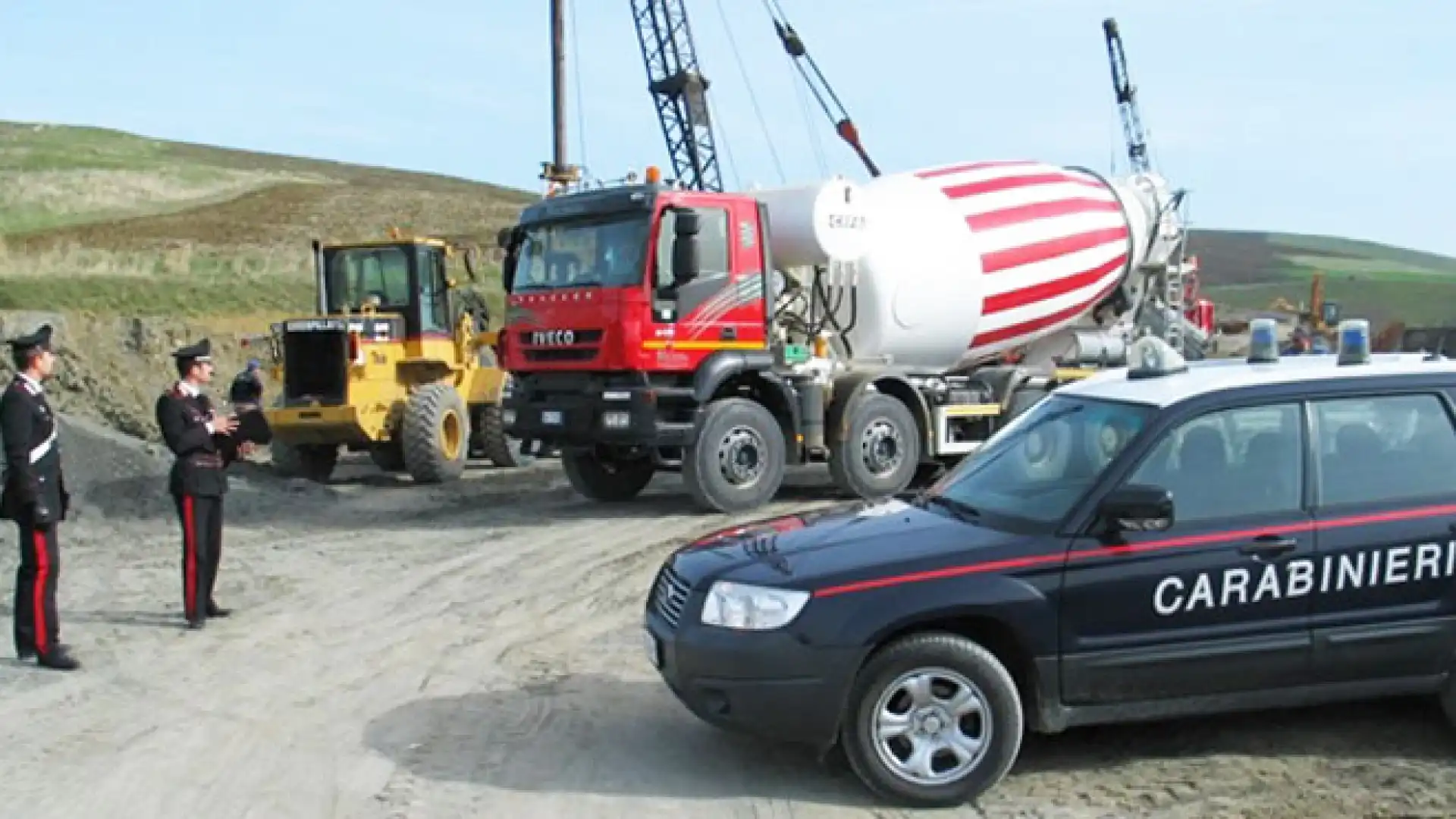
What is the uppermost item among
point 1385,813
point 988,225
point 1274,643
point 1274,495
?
point 988,225

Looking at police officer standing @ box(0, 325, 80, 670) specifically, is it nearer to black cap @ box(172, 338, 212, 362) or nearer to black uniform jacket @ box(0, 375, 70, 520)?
black uniform jacket @ box(0, 375, 70, 520)

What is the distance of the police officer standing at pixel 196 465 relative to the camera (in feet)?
28.5

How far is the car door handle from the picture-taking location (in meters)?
5.63

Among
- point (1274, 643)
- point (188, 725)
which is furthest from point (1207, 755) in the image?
point (188, 725)

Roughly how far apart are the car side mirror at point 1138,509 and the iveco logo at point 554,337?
842cm

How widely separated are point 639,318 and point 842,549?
7494 mm

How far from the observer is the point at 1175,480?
5719mm

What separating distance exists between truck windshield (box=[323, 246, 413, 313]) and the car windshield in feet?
38.9

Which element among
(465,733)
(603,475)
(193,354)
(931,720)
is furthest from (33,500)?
(603,475)

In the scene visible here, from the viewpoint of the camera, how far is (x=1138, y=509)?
5453 mm

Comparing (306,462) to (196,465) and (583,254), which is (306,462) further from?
(196,465)

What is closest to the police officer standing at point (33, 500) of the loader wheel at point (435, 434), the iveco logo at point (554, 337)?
the iveco logo at point (554, 337)

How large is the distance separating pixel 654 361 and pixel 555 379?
4.06 feet

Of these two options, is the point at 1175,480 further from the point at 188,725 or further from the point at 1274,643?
the point at 188,725
